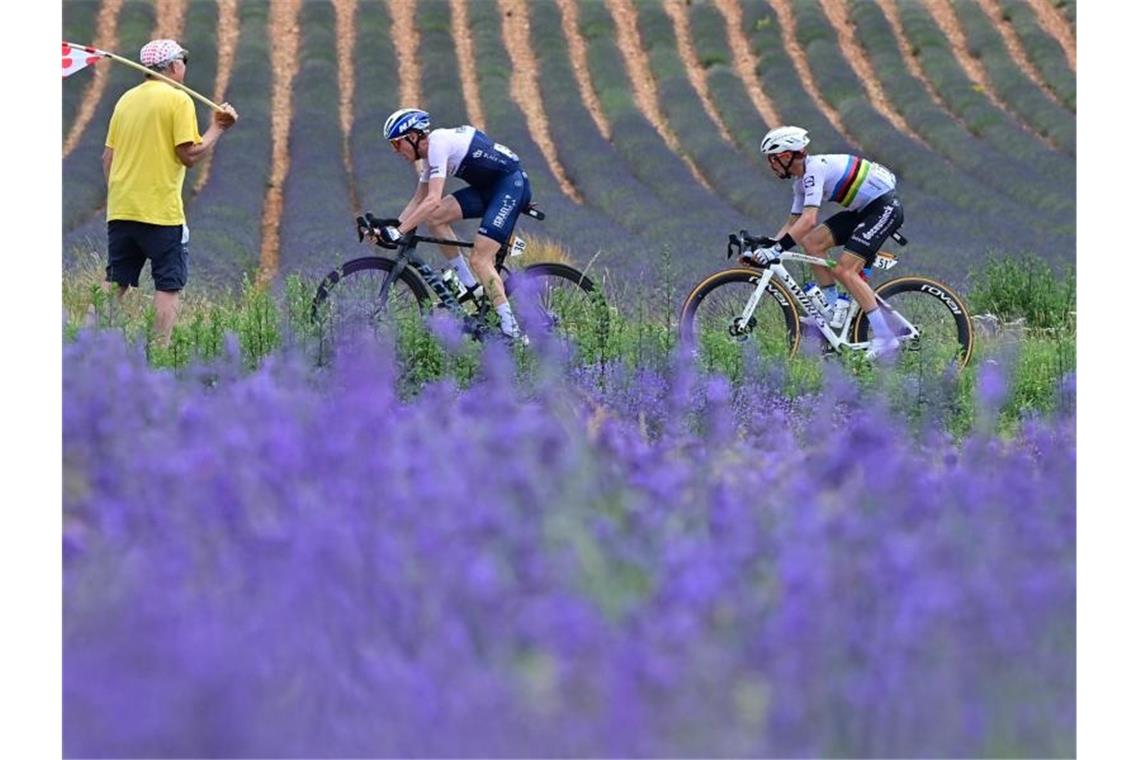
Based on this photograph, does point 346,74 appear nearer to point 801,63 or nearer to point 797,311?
point 801,63

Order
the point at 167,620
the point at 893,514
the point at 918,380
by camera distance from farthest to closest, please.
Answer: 1. the point at 918,380
2. the point at 893,514
3. the point at 167,620

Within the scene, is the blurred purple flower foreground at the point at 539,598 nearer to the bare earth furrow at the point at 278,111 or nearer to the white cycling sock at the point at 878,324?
the white cycling sock at the point at 878,324

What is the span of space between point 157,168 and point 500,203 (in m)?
1.45

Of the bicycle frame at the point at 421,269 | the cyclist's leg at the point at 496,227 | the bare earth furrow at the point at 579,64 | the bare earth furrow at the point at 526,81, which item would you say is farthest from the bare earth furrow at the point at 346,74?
the cyclist's leg at the point at 496,227

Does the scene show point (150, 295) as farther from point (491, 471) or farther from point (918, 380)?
point (491, 471)

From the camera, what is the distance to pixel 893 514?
252 cm

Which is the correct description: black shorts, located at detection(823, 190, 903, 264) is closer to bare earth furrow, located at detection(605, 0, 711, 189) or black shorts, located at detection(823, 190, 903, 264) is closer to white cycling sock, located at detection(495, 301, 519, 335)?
white cycling sock, located at detection(495, 301, 519, 335)

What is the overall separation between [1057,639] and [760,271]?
543cm

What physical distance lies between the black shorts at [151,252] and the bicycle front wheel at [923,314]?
303 centimetres

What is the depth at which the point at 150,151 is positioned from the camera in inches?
271

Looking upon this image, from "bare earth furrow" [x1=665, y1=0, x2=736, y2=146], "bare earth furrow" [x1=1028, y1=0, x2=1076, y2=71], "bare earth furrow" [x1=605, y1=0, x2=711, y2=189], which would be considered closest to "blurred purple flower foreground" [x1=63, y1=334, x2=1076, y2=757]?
"bare earth furrow" [x1=605, y1=0, x2=711, y2=189]

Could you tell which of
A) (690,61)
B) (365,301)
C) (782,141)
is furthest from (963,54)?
(365,301)

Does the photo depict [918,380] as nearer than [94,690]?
No

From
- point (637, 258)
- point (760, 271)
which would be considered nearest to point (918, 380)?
point (760, 271)
